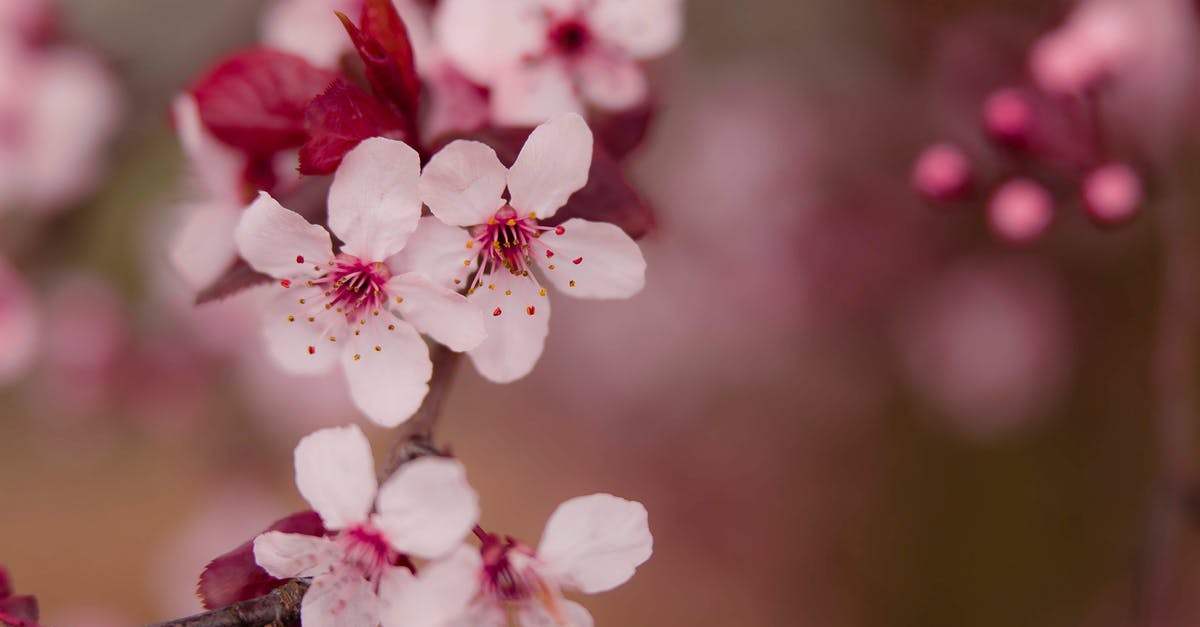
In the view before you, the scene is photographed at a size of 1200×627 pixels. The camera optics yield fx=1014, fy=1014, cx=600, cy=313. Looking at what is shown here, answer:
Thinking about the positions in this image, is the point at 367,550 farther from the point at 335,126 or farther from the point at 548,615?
the point at 335,126

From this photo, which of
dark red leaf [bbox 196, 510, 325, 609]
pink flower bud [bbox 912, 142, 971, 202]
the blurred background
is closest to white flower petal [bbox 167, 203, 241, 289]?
dark red leaf [bbox 196, 510, 325, 609]

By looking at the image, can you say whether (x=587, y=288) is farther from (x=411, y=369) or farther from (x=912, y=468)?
(x=912, y=468)

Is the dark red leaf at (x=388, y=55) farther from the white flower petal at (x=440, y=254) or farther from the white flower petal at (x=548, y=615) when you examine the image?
the white flower petal at (x=548, y=615)

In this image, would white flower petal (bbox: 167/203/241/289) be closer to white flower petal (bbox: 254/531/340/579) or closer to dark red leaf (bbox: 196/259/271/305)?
dark red leaf (bbox: 196/259/271/305)

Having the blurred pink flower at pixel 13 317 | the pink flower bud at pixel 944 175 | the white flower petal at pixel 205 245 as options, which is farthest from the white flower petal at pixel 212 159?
the blurred pink flower at pixel 13 317

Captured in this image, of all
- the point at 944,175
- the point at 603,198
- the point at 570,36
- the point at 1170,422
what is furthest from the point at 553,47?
the point at 1170,422
